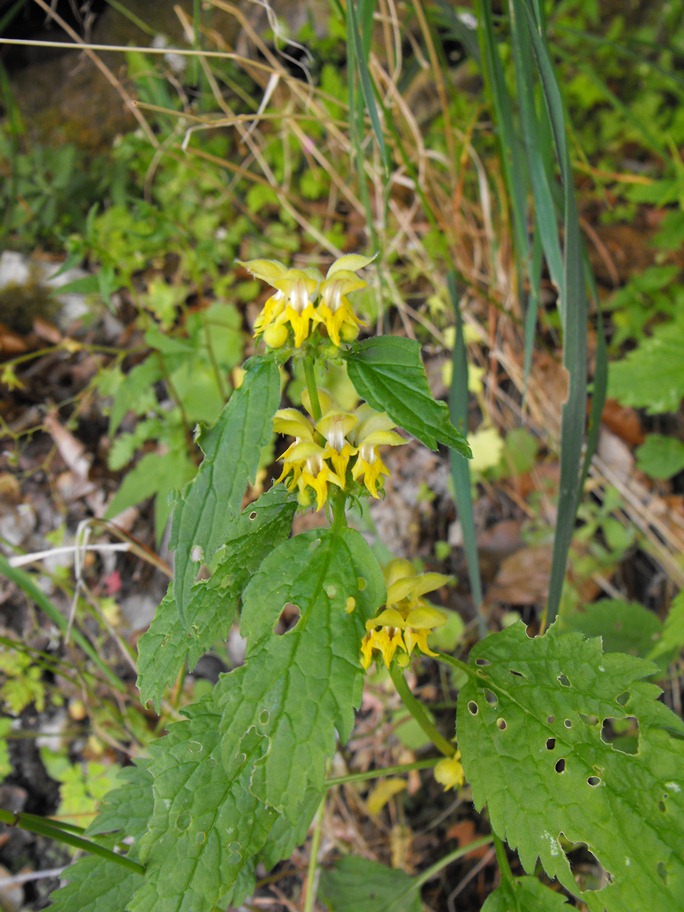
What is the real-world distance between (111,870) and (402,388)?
0.82m

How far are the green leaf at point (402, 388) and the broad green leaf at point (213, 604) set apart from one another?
0.22 meters

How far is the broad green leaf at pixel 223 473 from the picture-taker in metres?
0.76

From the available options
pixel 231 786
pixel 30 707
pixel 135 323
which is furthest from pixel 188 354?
pixel 231 786

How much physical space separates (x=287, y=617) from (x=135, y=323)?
126 centimetres

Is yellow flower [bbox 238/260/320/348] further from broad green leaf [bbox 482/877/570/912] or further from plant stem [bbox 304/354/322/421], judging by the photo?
broad green leaf [bbox 482/877/570/912]

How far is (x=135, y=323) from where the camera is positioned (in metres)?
2.42

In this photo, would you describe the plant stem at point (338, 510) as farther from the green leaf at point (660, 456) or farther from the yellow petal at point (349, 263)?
the green leaf at point (660, 456)

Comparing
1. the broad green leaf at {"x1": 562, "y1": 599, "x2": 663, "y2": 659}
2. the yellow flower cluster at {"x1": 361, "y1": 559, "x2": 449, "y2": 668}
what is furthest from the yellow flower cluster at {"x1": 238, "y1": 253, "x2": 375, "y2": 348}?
the broad green leaf at {"x1": 562, "y1": 599, "x2": 663, "y2": 659}

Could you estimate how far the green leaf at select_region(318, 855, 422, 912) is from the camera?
1.16m

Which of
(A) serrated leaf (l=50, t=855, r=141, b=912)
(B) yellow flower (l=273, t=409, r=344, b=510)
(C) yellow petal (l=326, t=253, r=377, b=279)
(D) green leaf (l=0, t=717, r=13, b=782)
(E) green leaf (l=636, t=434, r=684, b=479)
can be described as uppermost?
(C) yellow petal (l=326, t=253, r=377, b=279)

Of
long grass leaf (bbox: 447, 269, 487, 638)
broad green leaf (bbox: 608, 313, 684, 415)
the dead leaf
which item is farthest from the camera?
the dead leaf

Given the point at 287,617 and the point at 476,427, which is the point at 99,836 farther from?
the point at 476,427

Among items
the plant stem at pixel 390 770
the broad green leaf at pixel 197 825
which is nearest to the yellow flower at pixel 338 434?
the broad green leaf at pixel 197 825

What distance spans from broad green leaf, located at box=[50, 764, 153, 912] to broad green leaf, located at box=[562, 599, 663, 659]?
93cm
